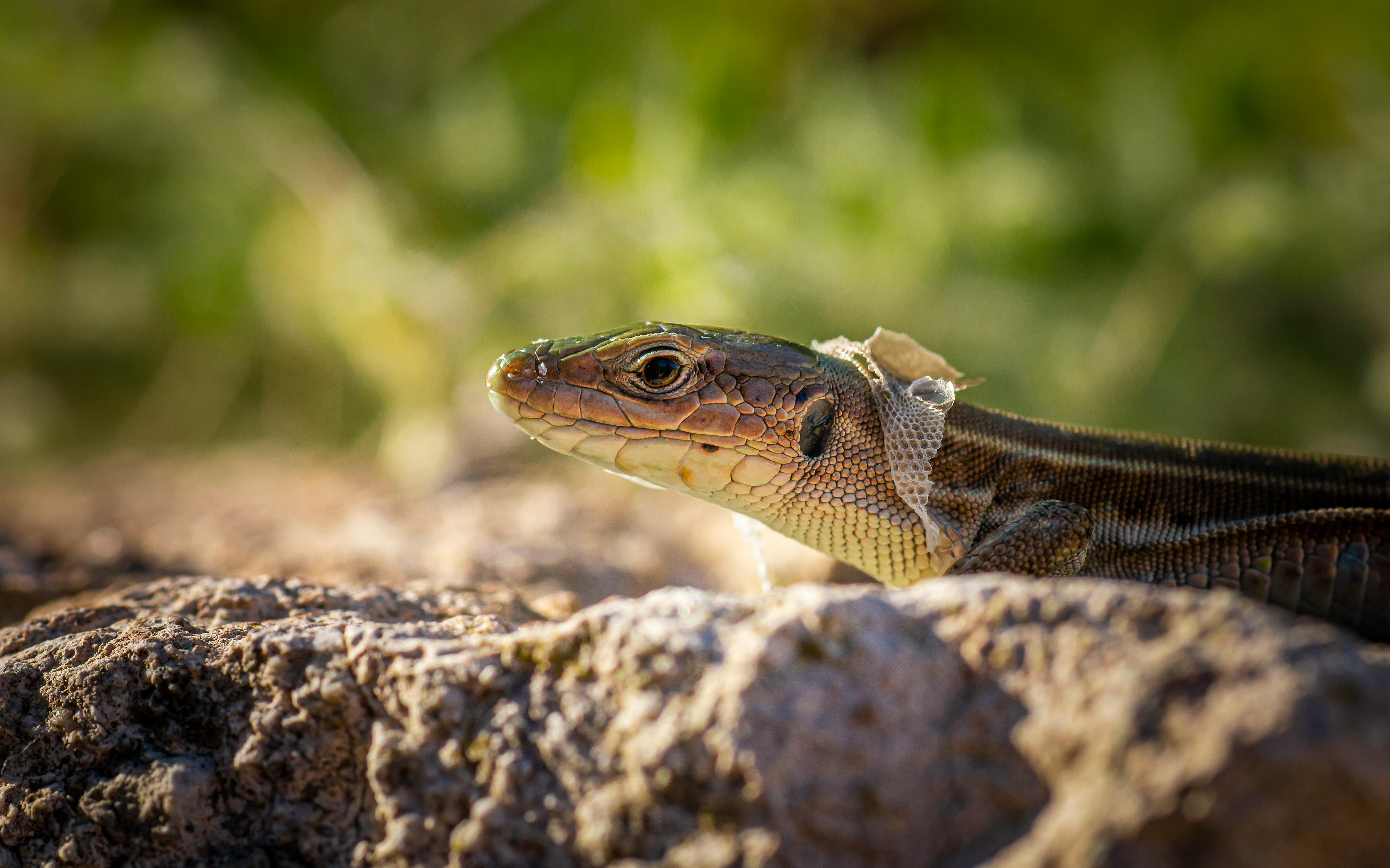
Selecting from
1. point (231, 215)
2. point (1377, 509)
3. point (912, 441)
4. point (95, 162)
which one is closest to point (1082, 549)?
point (912, 441)

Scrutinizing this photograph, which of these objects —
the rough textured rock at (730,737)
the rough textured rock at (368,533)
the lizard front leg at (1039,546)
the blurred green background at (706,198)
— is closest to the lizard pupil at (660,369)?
the rough textured rock at (730,737)

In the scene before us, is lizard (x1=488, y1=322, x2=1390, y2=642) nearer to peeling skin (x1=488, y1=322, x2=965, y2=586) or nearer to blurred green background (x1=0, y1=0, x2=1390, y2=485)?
peeling skin (x1=488, y1=322, x2=965, y2=586)

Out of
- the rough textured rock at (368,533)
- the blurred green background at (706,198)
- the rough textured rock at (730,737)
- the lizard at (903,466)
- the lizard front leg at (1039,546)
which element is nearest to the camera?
the rough textured rock at (730,737)

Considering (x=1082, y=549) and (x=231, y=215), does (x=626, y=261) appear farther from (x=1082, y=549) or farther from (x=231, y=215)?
(x=231, y=215)

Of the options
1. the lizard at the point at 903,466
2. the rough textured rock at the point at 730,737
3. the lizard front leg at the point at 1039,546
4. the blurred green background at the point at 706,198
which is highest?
the blurred green background at the point at 706,198

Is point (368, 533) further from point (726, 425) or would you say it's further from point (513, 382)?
point (726, 425)

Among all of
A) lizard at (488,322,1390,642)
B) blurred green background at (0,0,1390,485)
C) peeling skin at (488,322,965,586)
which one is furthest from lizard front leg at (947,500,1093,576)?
blurred green background at (0,0,1390,485)

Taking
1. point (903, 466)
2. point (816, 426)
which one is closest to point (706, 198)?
point (816, 426)

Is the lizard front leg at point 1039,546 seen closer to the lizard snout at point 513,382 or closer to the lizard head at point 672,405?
the lizard head at point 672,405
